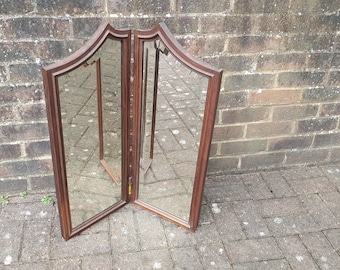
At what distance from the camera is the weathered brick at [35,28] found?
2139 mm

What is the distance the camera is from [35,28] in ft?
7.13

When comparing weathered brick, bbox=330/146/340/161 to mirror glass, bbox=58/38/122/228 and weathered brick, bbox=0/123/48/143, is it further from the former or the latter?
weathered brick, bbox=0/123/48/143

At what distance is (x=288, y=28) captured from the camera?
8.18ft

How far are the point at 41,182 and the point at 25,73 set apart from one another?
805 millimetres

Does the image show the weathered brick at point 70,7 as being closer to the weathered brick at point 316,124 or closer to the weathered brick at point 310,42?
the weathered brick at point 310,42

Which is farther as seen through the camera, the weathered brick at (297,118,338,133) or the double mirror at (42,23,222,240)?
the weathered brick at (297,118,338,133)

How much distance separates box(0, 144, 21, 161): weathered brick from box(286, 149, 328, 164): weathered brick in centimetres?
196

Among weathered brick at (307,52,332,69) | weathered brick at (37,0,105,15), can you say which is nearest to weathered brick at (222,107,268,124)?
weathered brick at (307,52,332,69)

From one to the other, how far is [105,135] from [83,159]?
0.20m

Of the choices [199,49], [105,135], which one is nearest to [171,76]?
[199,49]

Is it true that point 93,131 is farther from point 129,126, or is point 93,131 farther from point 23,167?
point 23,167

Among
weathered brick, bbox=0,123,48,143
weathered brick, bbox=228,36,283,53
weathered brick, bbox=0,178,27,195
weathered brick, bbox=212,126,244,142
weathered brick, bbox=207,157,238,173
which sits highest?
weathered brick, bbox=228,36,283,53

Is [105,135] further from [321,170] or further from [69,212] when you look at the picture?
[321,170]

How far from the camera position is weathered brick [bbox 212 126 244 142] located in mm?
2811
